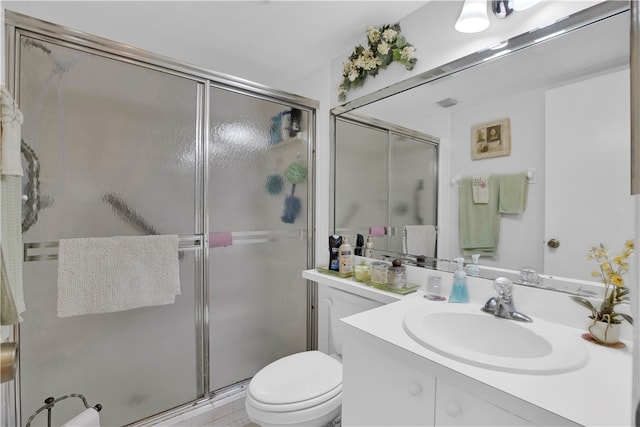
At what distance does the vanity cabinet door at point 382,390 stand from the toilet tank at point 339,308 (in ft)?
A: 1.63

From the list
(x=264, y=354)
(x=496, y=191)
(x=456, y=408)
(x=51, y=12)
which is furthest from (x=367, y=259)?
(x=51, y=12)

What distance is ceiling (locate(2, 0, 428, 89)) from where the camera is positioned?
4.91 ft

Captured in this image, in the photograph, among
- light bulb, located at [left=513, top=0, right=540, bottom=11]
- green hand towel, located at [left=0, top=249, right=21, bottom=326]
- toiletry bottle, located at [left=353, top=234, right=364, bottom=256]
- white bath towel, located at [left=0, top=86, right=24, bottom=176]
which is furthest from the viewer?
toiletry bottle, located at [left=353, top=234, right=364, bottom=256]

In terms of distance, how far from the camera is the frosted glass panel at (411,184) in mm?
1504

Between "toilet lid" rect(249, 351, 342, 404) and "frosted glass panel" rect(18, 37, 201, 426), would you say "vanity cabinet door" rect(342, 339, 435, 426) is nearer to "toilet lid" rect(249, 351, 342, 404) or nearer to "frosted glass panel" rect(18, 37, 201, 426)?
"toilet lid" rect(249, 351, 342, 404)

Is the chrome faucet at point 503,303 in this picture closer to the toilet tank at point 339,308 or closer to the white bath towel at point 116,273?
the toilet tank at point 339,308

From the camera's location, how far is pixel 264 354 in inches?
76.4

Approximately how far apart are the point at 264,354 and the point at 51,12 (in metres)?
2.17

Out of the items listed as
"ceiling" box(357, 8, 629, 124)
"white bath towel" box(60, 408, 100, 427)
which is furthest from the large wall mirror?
"white bath towel" box(60, 408, 100, 427)

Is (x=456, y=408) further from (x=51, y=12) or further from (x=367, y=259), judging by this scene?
Answer: (x=51, y=12)

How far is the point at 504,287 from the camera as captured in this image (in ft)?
3.67

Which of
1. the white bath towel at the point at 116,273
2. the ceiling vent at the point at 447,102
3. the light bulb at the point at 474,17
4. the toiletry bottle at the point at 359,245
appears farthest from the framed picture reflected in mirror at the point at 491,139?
the white bath towel at the point at 116,273

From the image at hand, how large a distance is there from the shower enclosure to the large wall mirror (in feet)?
3.24

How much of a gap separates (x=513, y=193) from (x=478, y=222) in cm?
18
